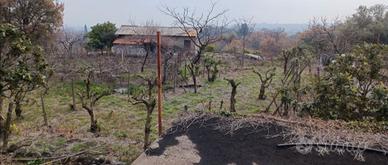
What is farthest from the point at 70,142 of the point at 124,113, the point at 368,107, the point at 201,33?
the point at 201,33

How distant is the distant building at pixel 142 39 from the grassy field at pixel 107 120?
6.68 meters

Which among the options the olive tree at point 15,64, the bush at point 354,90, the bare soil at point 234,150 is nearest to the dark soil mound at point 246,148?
the bare soil at point 234,150

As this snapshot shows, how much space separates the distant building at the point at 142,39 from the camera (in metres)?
18.0

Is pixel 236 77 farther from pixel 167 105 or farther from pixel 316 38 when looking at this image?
pixel 316 38

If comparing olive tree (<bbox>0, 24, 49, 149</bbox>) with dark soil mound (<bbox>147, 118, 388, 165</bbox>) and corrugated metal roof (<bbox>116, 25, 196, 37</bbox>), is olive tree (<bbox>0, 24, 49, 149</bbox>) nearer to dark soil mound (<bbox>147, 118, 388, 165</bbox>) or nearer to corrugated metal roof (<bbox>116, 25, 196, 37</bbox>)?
dark soil mound (<bbox>147, 118, 388, 165</bbox>)

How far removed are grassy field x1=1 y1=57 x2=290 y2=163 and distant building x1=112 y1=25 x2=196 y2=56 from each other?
6.68 m

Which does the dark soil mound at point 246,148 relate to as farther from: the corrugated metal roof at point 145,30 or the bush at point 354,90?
the corrugated metal roof at point 145,30

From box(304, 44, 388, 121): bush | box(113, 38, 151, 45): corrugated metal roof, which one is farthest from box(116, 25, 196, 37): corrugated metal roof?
box(304, 44, 388, 121): bush

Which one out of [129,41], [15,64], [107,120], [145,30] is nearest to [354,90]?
[107,120]

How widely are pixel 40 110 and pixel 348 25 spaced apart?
15474 millimetres

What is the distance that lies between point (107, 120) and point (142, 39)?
10.5 metres

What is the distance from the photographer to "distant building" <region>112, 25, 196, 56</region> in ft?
59.2

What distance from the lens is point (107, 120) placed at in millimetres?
7957

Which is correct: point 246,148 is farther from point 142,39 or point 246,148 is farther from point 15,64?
point 142,39
